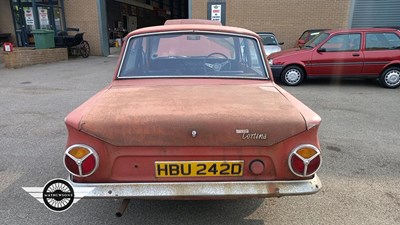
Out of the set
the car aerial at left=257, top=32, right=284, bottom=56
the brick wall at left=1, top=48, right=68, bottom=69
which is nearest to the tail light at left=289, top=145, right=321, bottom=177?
the car aerial at left=257, top=32, right=284, bottom=56

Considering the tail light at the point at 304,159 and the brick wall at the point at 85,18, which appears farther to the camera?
the brick wall at the point at 85,18

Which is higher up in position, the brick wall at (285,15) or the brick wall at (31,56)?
the brick wall at (285,15)

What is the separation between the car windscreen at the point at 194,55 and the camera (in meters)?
3.12

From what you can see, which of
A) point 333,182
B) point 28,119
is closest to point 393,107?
point 333,182

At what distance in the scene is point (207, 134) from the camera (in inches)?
78.9

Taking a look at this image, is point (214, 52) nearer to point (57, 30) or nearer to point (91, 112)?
point (91, 112)

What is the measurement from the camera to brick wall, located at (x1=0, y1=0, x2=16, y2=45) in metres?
15.7

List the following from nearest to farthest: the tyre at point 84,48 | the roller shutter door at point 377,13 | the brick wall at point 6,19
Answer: the roller shutter door at point 377,13 → the tyre at point 84,48 → the brick wall at point 6,19

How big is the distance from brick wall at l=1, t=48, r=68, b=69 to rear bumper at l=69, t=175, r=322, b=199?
11.5m

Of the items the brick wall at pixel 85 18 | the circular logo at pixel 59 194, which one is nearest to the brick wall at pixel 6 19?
the brick wall at pixel 85 18

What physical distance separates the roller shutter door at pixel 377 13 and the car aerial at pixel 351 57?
20.1 ft

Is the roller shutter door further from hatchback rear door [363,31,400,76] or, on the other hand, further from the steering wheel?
the steering wheel

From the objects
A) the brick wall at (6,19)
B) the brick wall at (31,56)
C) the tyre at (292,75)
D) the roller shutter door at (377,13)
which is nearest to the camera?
the tyre at (292,75)

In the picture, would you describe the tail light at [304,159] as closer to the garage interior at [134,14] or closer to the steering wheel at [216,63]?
the steering wheel at [216,63]
